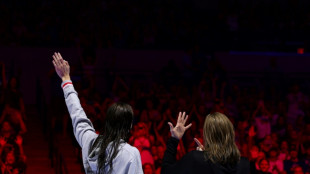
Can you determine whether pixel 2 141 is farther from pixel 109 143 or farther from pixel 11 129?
pixel 109 143

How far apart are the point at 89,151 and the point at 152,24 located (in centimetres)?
1299

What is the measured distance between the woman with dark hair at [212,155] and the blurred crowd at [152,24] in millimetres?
11289

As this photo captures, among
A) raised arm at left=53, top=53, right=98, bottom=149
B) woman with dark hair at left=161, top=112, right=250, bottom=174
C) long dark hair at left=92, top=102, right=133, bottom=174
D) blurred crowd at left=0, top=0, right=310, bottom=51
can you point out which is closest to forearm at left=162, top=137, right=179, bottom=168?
woman with dark hair at left=161, top=112, right=250, bottom=174

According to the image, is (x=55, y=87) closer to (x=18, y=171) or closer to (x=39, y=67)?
(x=39, y=67)

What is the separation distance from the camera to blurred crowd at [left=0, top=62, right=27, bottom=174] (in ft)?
28.6

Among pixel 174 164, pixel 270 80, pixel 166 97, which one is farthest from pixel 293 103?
pixel 174 164

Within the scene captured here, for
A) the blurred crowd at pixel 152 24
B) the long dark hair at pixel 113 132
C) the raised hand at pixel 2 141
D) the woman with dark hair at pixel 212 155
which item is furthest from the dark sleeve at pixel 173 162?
the blurred crowd at pixel 152 24

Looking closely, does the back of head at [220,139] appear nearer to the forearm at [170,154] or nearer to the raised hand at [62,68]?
the forearm at [170,154]

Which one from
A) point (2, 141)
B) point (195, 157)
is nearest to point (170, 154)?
point (195, 157)

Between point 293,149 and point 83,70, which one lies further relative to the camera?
point 83,70

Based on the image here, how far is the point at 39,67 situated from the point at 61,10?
2267 millimetres

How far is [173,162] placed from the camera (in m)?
3.00

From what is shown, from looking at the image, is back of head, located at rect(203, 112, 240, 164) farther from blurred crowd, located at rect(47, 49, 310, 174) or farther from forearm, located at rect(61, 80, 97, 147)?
blurred crowd, located at rect(47, 49, 310, 174)

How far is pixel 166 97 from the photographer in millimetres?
11695
